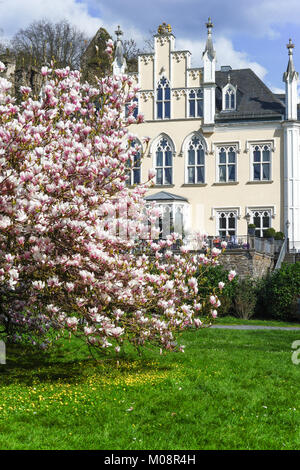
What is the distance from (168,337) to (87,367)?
8.71 ft

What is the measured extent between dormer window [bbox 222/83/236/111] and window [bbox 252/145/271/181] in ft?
11.7

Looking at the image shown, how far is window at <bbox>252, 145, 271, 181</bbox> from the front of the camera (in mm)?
35438

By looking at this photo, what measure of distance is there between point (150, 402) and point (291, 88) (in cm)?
3165

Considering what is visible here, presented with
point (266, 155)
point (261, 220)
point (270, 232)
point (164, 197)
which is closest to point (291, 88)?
point (266, 155)

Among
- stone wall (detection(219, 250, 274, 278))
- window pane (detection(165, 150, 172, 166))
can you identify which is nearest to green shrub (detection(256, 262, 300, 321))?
stone wall (detection(219, 250, 274, 278))

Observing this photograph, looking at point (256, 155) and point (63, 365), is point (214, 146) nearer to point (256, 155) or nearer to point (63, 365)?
point (256, 155)

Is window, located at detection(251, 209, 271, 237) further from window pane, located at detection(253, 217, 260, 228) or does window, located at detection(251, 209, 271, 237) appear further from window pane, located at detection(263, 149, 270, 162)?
window pane, located at detection(263, 149, 270, 162)

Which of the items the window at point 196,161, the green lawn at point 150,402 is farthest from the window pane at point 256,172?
the green lawn at point 150,402

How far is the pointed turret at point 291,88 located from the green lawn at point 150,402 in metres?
26.0

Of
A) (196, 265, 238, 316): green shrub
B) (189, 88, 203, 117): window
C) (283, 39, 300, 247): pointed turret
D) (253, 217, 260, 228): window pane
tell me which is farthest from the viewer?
(189, 88, 203, 117): window

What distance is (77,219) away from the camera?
7.07 metres

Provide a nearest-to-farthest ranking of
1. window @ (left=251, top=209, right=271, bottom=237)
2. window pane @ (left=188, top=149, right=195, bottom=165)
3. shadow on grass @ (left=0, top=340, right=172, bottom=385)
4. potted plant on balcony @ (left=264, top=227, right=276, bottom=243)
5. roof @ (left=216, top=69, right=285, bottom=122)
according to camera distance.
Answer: shadow on grass @ (left=0, top=340, right=172, bottom=385) → potted plant on balcony @ (left=264, top=227, right=276, bottom=243) → window @ (left=251, top=209, right=271, bottom=237) → roof @ (left=216, top=69, right=285, bottom=122) → window pane @ (left=188, top=149, right=195, bottom=165)

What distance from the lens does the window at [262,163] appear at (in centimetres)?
3544

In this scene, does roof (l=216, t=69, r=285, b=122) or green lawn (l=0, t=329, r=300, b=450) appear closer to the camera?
green lawn (l=0, t=329, r=300, b=450)
